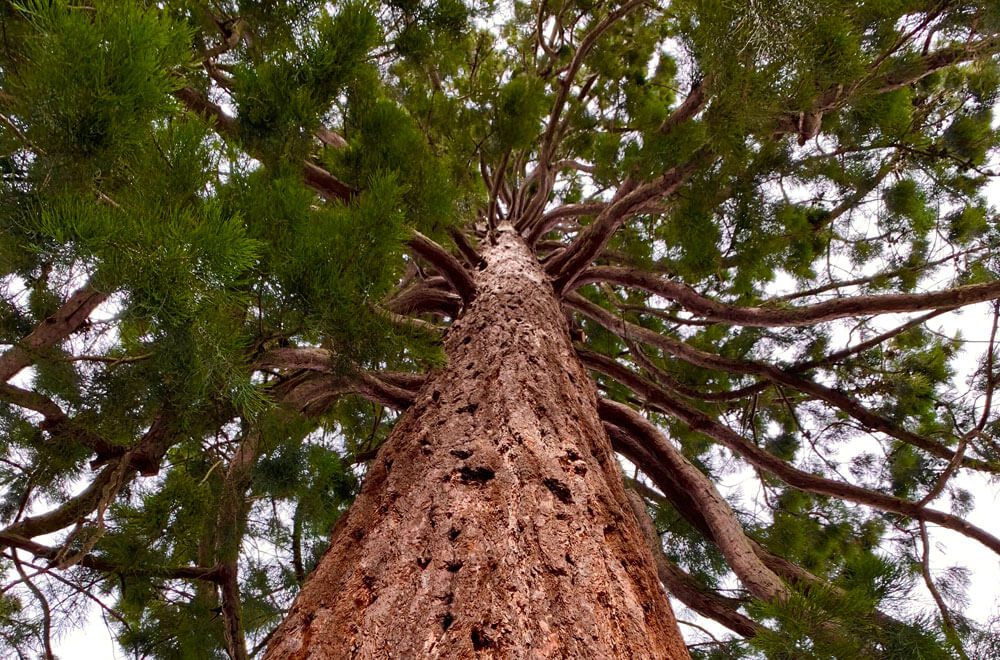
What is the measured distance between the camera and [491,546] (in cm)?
97

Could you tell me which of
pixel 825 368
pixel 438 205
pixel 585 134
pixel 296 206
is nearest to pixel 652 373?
pixel 825 368

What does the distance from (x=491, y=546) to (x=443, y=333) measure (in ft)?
3.99

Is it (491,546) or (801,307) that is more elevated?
(801,307)

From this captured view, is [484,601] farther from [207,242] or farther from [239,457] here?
[239,457]

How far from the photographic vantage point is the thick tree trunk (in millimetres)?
844

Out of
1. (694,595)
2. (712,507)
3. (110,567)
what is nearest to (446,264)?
(712,507)

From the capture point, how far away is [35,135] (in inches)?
35.2

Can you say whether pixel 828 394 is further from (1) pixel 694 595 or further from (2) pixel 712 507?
(1) pixel 694 595

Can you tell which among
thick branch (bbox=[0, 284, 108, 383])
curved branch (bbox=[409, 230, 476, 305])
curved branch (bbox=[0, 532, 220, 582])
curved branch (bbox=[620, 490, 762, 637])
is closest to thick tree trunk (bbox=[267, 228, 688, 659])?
curved branch (bbox=[409, 230, 476, 305])

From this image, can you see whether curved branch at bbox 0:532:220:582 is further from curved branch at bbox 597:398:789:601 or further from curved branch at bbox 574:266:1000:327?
curved branch at bbox 574:266:1000:327

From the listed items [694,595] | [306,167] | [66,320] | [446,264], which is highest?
[306,167]

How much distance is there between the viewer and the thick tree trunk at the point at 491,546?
2.77 feet

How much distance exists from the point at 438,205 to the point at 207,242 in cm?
94

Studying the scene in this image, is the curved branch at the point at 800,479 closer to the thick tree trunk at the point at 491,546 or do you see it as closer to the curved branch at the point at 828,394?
the curved branch at the point at 828,394
